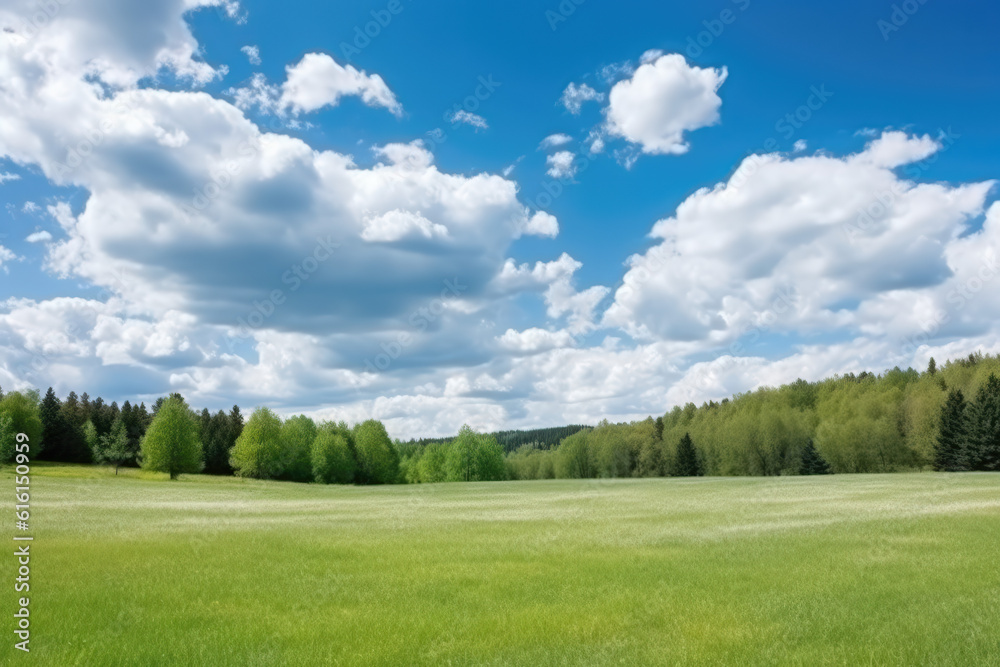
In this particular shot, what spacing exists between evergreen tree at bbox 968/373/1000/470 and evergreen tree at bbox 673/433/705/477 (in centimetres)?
5791

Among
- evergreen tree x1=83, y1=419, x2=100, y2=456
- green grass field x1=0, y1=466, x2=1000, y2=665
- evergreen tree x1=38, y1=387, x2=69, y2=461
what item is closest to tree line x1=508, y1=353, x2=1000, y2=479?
green grass field x1=0, y1=466, x2=1000, y2=665

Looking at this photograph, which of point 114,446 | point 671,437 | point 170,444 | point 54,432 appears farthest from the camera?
point 671,437

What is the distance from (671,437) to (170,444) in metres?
130

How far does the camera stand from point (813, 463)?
421ft

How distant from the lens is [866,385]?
161 metres

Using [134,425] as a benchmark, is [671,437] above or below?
below

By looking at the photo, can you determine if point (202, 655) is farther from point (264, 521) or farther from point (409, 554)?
point (264, 521)

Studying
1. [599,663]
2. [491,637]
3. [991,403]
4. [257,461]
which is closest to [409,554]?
[491,637]

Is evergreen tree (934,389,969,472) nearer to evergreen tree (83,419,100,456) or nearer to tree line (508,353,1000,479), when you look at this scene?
tree line (508,353,1000,479)

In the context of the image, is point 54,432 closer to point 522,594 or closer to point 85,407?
point 85,407

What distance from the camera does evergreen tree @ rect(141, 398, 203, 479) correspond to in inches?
3755

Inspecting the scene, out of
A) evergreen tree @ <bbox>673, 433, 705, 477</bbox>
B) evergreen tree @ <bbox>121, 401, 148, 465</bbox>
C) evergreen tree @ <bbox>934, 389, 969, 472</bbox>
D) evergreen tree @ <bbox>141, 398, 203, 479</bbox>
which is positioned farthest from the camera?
evergreen tree @ <bbox>673, 433, 705, 477</bbox>

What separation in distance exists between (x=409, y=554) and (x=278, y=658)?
11.7m

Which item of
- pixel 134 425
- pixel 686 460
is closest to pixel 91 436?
pixel 134 425
